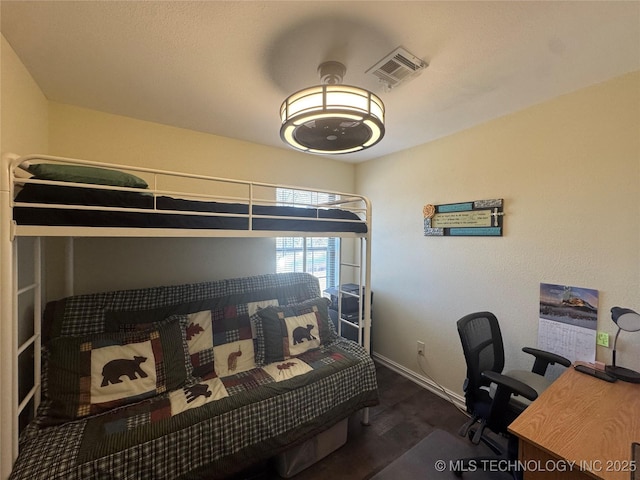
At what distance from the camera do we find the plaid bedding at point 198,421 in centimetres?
120

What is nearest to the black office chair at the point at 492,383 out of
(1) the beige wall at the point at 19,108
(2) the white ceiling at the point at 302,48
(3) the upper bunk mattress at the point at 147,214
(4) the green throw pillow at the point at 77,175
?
(3) the upper bunk mattress at the point at 147,214

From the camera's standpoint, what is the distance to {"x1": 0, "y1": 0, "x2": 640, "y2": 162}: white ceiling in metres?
1.14

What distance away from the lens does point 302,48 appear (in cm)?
135

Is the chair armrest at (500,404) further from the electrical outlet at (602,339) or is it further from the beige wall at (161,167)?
the beige wall at (161,167)

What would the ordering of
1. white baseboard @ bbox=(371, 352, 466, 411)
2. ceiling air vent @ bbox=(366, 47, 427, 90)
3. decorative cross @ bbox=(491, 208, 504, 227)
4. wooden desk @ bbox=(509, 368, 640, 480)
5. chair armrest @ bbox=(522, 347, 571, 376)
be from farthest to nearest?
1. white baseboard @ bbox=(371, 352, 466, 411)
2. decorative cross @ bbox=(491, 208, 504, 227)
3. chair armrest @ bbox=(522, 347, 571, 376)
4. ceiling air vent @ bbox=(366, 47, 427, 90)
5. wooden desk @ bbox=(509, 368, 640, 480)

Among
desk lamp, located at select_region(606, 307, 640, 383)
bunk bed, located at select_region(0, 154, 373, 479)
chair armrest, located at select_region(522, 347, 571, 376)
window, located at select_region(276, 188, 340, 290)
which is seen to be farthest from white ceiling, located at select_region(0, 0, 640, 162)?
chair armrest, located at select_region(522, 347, 571, 376)

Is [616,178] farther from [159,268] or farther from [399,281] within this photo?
[159,268]

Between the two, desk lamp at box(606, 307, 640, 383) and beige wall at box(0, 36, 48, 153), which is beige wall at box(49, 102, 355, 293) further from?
desk lamp at box(606, 307, 640, 383)

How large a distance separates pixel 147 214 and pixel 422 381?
2832 millimetres

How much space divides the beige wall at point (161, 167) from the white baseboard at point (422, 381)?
1711 mm

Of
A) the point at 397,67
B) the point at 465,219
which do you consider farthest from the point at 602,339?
the point at 397,67

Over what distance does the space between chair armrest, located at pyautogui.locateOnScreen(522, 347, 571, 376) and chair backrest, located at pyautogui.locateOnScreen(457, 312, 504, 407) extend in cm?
20

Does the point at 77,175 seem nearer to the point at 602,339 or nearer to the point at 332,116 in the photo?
the point at 332,116

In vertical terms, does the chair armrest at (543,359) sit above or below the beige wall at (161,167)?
below
